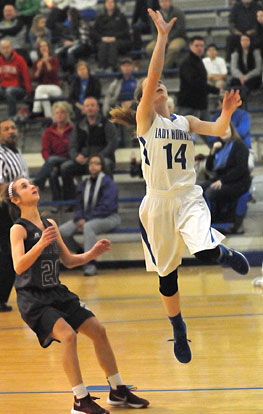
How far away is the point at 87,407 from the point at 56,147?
8.07 meters

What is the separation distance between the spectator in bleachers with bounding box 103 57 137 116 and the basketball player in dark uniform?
8350 millimetres

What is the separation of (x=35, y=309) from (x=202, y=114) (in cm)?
827

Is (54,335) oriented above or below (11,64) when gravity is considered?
above

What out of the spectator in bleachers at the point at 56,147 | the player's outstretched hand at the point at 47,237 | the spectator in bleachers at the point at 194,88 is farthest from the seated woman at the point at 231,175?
the player's outstretched hand at the point at 47,237

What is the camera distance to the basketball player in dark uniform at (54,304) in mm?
4898

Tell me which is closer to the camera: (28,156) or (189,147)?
(189,147)

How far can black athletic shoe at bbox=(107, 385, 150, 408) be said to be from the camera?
513 centimetres

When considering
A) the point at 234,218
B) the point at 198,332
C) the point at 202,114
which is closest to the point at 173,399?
the point at 198,332

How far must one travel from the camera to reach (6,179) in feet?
30.1

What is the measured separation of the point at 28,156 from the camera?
13820mm

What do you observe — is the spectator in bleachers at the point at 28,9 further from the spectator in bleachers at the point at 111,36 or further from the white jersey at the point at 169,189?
the white jersey at the point at 169,189

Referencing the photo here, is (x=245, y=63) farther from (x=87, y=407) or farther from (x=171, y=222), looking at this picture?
(x=87, y=407)

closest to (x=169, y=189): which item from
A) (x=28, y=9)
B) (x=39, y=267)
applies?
(x=39, y=267)

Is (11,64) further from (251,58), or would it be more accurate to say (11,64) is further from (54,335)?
(54,335)
